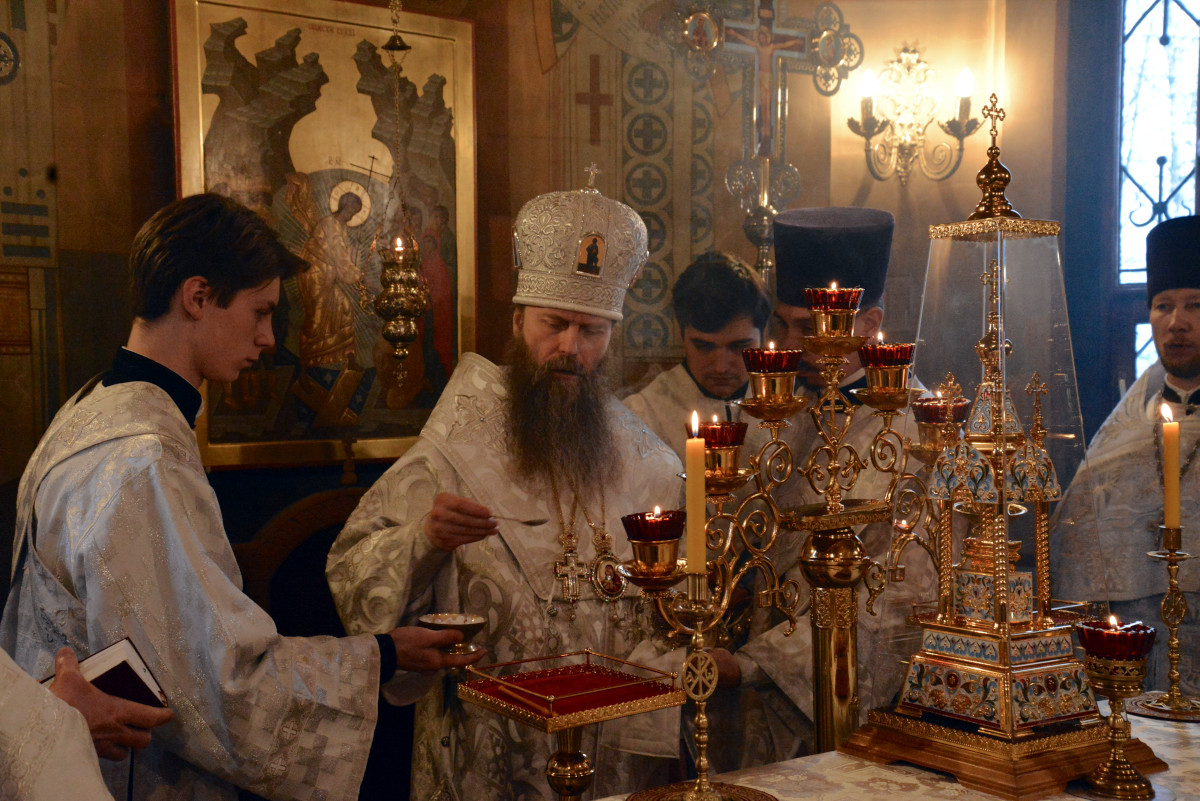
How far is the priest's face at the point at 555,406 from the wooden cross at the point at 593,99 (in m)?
0.88

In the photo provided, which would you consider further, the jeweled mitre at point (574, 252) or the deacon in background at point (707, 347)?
the deacon in background at point (707, 347)

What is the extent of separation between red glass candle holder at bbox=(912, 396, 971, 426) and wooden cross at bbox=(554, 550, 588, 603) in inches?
52.2

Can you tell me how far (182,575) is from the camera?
94.5 inches

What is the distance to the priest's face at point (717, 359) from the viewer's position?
13.9ft

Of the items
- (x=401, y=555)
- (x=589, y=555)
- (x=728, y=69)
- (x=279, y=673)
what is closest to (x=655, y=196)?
(x=728, y=69)

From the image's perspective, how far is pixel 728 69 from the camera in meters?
4.46

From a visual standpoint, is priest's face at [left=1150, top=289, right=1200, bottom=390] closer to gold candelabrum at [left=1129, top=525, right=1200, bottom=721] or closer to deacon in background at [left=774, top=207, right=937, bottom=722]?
deacon in background at [left=774, top=207, right=937, bottom=722]

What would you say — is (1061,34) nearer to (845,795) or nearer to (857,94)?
(857,94)

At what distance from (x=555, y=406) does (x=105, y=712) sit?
185 centimetres

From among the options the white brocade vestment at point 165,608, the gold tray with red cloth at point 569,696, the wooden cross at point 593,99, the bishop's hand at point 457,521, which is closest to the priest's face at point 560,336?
the bishop's hand at point 457,521

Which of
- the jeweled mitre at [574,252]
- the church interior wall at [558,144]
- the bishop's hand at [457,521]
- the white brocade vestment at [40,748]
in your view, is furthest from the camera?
the jeweled mitre at [574,252]

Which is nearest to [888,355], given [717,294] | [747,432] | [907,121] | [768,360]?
[768,360]

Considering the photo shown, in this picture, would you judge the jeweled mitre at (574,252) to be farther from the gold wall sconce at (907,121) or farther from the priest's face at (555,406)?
the gold wall sconce at (907,121)

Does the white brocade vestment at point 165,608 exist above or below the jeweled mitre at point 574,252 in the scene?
below
